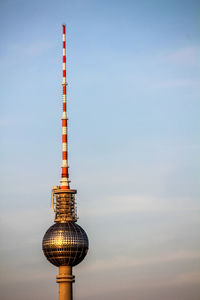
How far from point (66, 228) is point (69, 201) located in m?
5.82

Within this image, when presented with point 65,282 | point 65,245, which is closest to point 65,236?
point 65,245

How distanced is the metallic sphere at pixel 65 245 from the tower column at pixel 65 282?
133cm

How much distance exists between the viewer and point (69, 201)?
192 m

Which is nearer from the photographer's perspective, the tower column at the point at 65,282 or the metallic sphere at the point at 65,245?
the tower column at the point at 65,282

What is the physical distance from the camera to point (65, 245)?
625ft

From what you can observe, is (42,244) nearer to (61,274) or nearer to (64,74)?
(61,274)

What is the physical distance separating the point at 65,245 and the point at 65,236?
191 centimetres

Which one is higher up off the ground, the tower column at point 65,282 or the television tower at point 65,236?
the television tower at point 65,236

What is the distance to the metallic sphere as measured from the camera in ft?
626

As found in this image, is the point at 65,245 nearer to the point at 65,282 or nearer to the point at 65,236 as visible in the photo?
the point at 65,236

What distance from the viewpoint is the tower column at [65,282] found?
18775cm

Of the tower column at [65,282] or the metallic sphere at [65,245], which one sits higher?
the metallic sphere at [65,245]

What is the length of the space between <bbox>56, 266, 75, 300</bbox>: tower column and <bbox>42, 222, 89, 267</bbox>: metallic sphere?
4.35 feet

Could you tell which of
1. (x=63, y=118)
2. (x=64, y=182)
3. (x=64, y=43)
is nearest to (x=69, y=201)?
(x=64, y=182)
